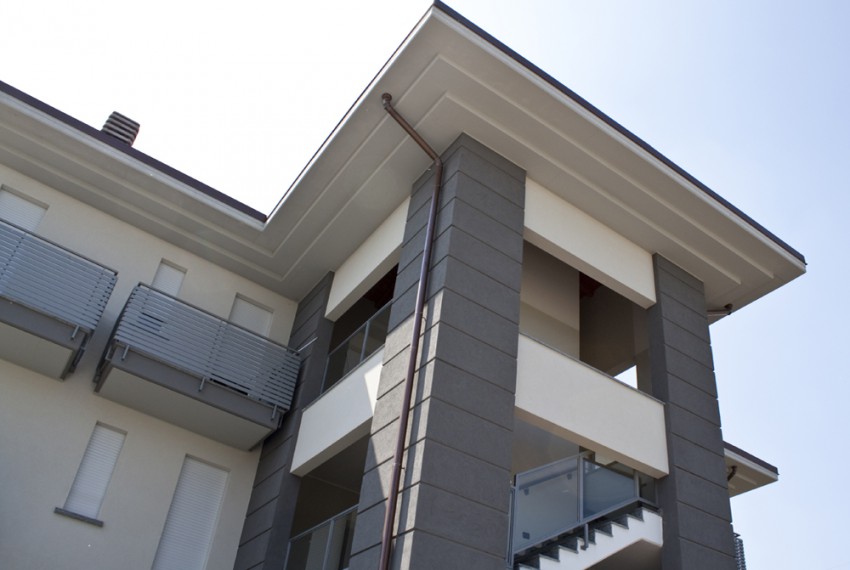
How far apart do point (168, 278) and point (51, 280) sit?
2.60m

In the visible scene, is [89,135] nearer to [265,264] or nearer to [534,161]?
[265,264]

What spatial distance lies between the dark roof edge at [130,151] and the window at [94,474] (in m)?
4.20

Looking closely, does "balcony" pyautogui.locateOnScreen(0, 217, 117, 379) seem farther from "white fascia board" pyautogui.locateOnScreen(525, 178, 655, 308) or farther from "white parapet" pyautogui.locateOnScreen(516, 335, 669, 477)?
"white fascia board" pyautogui.locateOnScreen(525, 178, 655, 308)

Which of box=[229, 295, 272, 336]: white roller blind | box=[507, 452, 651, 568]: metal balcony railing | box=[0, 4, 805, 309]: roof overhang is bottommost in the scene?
box=[507, 452, 651, 568]: metal balcony railing

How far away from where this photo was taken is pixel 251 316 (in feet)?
51.0

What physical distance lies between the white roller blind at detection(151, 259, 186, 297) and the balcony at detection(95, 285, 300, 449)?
3.26 ft

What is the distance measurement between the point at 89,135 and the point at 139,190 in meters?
1.18

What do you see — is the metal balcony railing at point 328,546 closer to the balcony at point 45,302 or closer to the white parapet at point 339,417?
the white parapet at point 339,417

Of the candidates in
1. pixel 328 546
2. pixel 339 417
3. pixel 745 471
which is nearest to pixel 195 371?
pixel 339 417

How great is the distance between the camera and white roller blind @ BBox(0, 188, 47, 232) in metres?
13.6

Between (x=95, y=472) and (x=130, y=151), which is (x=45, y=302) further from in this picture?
(x=130, y=151)

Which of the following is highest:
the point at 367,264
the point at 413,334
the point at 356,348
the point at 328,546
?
the point at 367,264

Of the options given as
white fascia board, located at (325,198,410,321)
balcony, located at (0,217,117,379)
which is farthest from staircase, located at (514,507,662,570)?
balcony, located at (0,217,117,379)

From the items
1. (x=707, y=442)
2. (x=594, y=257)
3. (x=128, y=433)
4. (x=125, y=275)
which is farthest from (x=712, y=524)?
(x=125, y=275)
